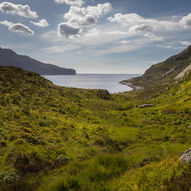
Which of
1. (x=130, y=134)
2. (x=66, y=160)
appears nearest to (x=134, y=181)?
(x=66, y=160)

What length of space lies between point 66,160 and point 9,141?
21.1 feet

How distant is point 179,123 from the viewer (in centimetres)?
3116

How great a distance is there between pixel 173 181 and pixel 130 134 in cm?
2188

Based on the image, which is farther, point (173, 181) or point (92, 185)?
point (92, 185)

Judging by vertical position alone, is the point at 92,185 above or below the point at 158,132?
above

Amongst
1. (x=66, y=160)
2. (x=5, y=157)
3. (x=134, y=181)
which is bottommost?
(x=66, y=160)

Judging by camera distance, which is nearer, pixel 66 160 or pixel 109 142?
pixel 66 160

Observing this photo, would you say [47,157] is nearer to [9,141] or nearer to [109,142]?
[9,141]

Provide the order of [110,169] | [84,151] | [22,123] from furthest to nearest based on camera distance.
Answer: [22,123]
[84,151]
[110,169]

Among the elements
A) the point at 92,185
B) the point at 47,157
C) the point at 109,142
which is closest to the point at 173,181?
the point at 92,185

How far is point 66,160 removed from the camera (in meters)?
12.3

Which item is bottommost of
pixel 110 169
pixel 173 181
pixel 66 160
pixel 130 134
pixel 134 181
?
pixel 130 134

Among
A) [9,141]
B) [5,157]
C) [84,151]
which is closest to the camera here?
[5,157]

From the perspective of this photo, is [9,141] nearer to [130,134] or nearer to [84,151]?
[84,151]
